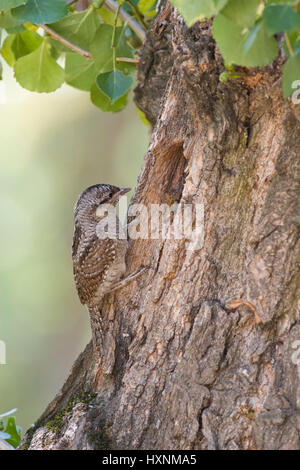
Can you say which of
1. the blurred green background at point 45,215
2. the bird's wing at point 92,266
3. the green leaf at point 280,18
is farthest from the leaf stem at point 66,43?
the blurred green background at point 45,215

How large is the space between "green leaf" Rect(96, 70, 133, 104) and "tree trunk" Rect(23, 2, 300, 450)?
0.41m

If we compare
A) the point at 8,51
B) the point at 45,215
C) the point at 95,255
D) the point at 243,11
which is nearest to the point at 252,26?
the point at 243,11

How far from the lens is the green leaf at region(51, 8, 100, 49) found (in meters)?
4.16

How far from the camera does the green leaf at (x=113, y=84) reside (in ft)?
12.3

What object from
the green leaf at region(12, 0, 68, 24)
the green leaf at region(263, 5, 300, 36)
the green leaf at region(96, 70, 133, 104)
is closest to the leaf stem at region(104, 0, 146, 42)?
the green leaf at region(96, 70, 133, 104)

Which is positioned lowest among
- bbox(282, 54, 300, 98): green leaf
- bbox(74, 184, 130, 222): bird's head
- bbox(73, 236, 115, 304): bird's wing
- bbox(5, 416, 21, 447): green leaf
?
bbox(5, 416, 21, 447): green leaf

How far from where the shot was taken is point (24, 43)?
4559 millimetres

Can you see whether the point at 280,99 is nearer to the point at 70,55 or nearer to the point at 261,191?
the point at 261,191

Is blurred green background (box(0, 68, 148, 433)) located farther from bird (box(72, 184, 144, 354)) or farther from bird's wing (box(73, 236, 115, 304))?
bird's wing (box(73, 236, 115, 304))

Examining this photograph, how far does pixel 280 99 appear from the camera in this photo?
300 centimetres

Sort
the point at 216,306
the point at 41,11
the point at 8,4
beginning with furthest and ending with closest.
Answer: the point at 41,11 < the point at 8,4 < the point at 216,306

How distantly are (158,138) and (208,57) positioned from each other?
70 centimetres

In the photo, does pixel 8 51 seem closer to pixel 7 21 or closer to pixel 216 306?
pixel 7 21

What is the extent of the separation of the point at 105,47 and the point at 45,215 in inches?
263
